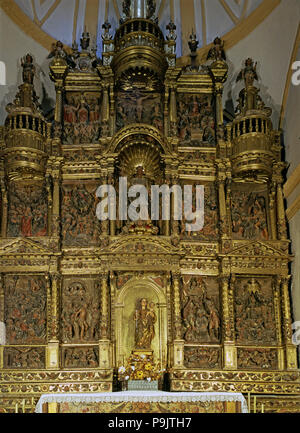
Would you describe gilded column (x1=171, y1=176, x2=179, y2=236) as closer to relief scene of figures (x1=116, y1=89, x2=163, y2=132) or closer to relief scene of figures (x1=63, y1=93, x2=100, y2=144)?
relief scene of figures (x1=116, y1=89, x2=163, y2=132)

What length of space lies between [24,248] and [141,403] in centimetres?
502

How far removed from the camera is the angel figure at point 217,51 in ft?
52.2

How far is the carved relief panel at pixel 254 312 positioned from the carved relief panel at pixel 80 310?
3377 millimetres

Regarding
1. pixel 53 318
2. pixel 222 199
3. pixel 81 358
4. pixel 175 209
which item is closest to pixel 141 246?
pixel 175 209

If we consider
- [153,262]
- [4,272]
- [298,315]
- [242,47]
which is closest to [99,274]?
[153,262]

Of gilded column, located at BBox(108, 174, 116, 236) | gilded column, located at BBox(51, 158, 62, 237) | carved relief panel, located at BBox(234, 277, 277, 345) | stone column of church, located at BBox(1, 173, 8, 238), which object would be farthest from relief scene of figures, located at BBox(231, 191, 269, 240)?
stone column of church, located at BBox(1, 173, 8, 238)

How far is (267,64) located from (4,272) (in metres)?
8.73

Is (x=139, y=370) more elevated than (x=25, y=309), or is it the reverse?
(x=25, y=309)

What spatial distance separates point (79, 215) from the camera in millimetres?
14984

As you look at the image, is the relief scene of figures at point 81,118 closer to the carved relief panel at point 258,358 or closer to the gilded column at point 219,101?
the gilded column at point 219,101

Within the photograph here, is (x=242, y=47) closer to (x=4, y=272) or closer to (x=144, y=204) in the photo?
(x=144, y=204)

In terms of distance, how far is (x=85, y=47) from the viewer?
16.3 meters

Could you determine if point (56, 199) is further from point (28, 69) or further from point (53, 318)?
point (28, 69)

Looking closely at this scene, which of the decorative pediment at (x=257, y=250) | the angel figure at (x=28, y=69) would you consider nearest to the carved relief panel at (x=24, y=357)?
the decorative pediment at (x=257, y=250)
